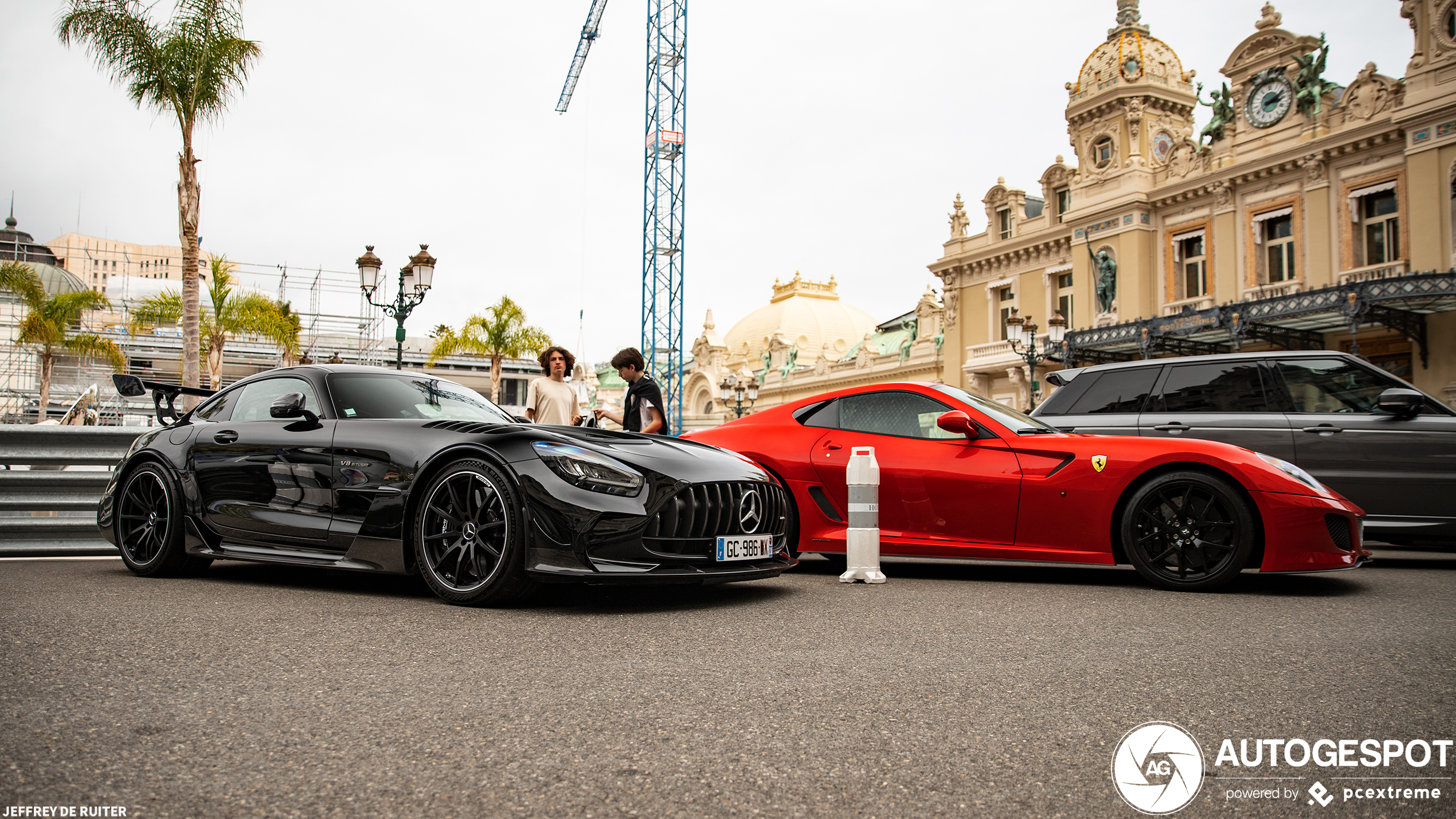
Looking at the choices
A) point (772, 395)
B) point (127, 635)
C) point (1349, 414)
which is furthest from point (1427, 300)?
point (772, 395)

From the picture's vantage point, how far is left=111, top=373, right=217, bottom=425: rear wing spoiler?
6723mm

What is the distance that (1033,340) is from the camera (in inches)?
1062

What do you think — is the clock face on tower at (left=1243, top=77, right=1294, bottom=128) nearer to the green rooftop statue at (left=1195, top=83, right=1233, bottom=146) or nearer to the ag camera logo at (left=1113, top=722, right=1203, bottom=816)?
the green rooftop statue at (left=1195, top=83, right=1233, bottom=146)

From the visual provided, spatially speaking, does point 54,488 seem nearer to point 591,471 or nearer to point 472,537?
point 472,537

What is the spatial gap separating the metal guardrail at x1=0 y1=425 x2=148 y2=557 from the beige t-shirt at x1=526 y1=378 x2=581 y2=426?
2976 mm

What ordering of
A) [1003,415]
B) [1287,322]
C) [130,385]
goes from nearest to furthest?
[1003,415] → [130,385] → [1287,322]

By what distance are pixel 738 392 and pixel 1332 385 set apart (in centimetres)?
3443

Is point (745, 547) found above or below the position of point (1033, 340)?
below

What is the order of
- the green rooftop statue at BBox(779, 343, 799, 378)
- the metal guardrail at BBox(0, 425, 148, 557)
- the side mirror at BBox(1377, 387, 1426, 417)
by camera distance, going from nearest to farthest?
the side mirror at BBox(1377, 387, 1426, 417), the metal guardrail at BBox(0, 425, 148, 557), the green rooftop statue at BBox(779, 343, 799, 378)

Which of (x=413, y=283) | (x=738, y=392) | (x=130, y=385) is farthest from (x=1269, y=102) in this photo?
(x=130, y=385)

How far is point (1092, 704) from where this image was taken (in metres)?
2.80

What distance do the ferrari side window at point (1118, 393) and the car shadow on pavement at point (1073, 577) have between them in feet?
4.35

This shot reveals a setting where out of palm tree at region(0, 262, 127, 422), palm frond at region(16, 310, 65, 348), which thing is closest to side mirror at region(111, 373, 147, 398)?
palm tree at region(0, 262, 127, 422)

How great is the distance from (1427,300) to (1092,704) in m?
24.9
